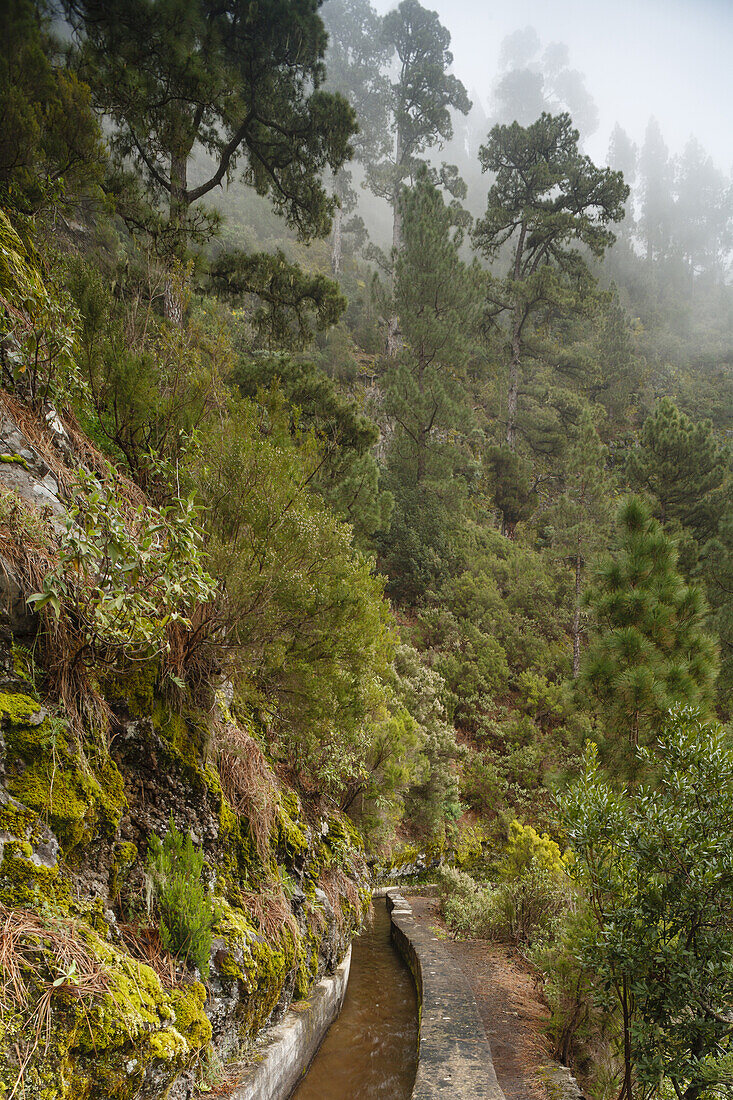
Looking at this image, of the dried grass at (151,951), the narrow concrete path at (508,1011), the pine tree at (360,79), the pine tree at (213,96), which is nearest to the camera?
the dried grass at (151,951)

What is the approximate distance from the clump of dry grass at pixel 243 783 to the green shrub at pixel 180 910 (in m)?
1.08

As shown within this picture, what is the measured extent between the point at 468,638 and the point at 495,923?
9807mm

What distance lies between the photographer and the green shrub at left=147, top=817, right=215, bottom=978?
292 centimetres

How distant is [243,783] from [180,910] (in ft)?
4.57

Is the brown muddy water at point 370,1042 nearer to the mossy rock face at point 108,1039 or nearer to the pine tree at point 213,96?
the mossy rock face at point 108,1039

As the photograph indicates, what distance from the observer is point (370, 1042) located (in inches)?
198

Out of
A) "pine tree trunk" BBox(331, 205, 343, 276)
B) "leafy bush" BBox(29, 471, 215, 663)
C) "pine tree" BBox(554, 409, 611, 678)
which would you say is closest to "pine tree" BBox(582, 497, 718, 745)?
"leafy bush" BBox(29, 471, 215, 663)

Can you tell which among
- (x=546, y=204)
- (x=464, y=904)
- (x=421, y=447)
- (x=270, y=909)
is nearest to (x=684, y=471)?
(x=421, y=447)

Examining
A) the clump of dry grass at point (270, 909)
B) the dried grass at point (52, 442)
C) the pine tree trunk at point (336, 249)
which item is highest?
the pine tree trunk at point (336, 249)

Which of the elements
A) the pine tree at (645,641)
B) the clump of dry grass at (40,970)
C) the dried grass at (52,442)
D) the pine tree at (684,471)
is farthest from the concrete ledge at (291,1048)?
the pine tree at (684,471)

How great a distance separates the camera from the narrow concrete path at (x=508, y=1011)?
13.5 ft

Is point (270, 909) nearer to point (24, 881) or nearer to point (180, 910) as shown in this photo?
point (180, 910)

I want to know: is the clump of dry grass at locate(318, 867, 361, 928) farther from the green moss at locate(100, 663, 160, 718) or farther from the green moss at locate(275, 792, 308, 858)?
the green moss at locate(100, 663, 160, 718)

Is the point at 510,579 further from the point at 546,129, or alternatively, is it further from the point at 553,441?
the point at 546,129
